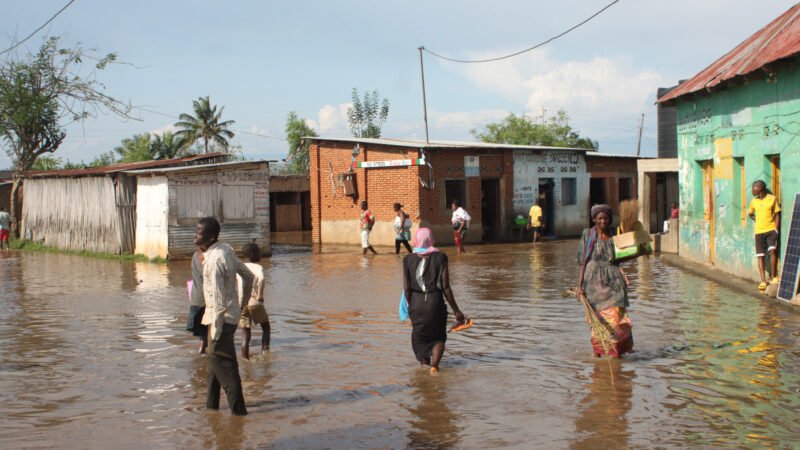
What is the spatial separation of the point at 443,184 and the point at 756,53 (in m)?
15.2

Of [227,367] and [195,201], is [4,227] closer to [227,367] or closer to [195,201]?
[195,201]

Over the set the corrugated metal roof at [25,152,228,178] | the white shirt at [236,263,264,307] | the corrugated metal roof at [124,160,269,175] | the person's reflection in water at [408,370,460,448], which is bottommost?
the person's reflection in water at [408,370,460,448]

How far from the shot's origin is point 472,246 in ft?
93.1

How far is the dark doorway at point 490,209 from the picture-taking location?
3102cm

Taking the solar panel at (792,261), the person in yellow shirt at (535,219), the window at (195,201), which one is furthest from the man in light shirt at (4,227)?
the solar panel at (792,261)

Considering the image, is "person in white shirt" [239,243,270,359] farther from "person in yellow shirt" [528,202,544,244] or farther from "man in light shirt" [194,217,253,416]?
"person in yellow shirt" [528,202,544,244]

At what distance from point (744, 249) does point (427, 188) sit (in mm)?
14380

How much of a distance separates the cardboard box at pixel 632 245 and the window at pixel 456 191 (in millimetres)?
21008

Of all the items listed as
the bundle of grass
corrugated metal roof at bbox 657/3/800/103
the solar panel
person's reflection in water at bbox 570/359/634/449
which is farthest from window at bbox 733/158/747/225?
person's reflection in water at bbox 570/359/634/449

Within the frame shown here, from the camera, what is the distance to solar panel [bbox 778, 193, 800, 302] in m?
12.0

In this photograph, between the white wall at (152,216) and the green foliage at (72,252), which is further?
the green foliage at (72,252)

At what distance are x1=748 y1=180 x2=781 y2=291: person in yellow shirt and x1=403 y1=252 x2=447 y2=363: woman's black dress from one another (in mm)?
6661

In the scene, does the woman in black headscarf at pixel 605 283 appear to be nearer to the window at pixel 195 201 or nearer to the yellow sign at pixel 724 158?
the yellow sign at pixel 724 158

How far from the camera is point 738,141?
15617 mm
